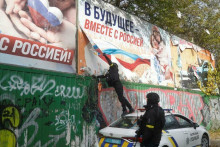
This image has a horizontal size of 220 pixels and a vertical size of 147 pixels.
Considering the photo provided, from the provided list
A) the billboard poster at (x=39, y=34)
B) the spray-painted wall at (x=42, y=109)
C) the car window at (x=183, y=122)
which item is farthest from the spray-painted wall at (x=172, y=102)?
the car window at (x=183, y=122)

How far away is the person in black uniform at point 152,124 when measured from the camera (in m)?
4.43

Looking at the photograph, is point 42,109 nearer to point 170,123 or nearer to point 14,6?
point 14,6

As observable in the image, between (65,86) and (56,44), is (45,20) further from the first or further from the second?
(65,86)

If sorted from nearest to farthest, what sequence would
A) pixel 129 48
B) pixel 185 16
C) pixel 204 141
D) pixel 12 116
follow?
pixel 12 116, pixel 204 141, pixel 129 48, pixel 185 16

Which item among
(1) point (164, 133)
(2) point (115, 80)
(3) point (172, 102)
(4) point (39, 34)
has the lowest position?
(1) point (164, 133)

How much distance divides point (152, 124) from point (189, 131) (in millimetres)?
3153

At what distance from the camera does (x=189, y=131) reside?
278 inches

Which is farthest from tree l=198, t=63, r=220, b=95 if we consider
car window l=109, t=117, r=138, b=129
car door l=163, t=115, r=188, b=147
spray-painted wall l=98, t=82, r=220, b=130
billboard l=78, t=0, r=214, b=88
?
car window l=109, t=117, r=138, b=129

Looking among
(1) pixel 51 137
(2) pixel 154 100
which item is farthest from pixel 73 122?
(2) pixel 154 100

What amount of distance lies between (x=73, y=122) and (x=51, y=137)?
0.92m

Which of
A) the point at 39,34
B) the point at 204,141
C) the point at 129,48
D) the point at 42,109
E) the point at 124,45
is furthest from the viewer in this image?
the point at 129,48

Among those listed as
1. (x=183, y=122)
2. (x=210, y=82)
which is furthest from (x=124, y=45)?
(x=210, y=82)

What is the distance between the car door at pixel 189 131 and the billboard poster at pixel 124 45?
3.59m

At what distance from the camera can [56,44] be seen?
8016 mm
